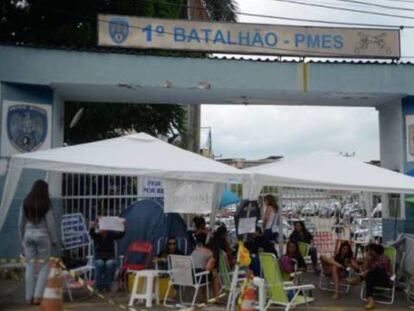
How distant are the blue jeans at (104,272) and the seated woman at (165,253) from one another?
773mm

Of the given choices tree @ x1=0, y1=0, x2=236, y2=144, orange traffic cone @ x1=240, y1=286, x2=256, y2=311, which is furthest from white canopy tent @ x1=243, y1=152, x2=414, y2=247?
tree @ x1=0, y1=0, x2=236, y2=144

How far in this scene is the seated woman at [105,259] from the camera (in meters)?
10.4

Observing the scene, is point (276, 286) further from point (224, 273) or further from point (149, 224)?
point (149, 224)

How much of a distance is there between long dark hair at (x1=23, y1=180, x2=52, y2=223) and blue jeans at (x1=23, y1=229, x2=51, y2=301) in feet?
0.66

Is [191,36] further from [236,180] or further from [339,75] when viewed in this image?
[236,180]

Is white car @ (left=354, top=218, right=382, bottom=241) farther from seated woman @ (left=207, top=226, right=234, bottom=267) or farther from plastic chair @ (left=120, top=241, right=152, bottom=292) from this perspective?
plastic chair @ (left=120, top=241, right=152, bottom=292)

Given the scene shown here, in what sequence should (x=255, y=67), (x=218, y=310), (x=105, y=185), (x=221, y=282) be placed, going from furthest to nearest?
(x=105, y=185) < (x=255, y=67) < (x=221, y=282) < (x=218, y=310)

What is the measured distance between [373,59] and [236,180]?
22.6 ft

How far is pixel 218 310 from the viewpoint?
357 inches

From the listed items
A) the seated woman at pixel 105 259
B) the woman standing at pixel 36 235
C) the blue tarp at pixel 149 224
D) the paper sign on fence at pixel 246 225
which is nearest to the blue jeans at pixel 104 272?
the seated woman at pixel 105 259

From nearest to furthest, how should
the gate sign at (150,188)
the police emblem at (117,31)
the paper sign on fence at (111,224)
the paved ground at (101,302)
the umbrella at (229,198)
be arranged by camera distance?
the paved ground at (101,302) < the paper sign on fence at (111,224) < the police emblem at (117,31) < the gate sign at (150,188) < the umbrella at (229,198)

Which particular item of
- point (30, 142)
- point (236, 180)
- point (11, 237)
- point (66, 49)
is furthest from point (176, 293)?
point (66, 49)

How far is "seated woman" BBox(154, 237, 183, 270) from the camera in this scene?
10.2m

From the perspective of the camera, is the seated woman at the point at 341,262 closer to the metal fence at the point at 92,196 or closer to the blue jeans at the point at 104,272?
the blue jeans at the point at 104,272
